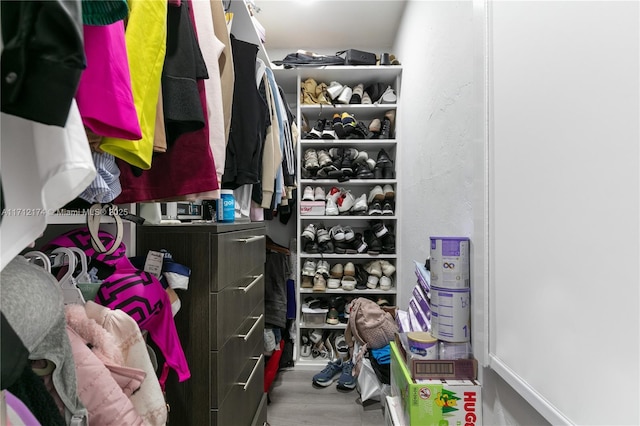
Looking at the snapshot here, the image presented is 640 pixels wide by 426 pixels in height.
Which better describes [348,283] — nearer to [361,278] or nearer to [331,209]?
[361,278]

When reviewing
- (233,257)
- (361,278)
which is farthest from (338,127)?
(233,257)

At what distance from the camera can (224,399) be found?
1.08 meters

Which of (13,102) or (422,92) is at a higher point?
(422,92)

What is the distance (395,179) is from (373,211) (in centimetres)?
32

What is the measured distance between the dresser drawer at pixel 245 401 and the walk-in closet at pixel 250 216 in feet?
0.04

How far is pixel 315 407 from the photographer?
1.96 meters

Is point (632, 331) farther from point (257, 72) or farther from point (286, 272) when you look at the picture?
point (286, 272)

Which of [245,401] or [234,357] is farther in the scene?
→ [245,401]

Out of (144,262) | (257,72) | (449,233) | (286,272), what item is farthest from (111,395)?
(286,272)

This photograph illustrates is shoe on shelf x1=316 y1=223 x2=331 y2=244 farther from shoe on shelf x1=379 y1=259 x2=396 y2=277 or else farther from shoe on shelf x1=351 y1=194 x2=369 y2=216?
shoe on shelf x1=379 y1=259 x2=396 y2=277

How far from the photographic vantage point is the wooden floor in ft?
5.99

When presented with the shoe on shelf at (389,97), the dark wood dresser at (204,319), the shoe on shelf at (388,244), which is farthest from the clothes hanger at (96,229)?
the shoe on shelf at (389,97)

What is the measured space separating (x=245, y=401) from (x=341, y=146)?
1949 mm

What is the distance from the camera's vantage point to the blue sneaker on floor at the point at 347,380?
213cm
